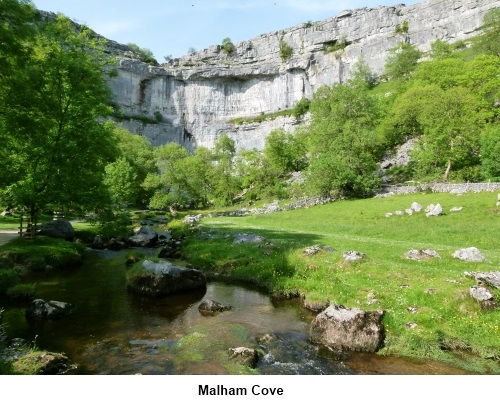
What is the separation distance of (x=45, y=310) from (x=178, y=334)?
6418mm

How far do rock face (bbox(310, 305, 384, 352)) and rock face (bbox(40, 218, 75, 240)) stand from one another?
28.0 meters

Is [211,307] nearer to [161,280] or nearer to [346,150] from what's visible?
[161,280]

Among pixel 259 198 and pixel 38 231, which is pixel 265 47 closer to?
pixel 259 198

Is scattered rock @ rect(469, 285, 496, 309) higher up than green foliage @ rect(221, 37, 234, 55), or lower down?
lower down

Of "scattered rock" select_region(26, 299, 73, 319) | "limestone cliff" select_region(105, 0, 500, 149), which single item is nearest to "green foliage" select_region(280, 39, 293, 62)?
"limestone cliff" select_region(105, 0, 500, 149)

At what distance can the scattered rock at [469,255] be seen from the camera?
1945cm

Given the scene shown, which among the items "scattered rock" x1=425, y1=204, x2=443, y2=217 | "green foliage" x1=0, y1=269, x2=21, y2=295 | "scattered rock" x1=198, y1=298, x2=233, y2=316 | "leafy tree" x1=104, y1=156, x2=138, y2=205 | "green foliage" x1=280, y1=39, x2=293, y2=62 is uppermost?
"green foliage" x1=280, y1=39, x2=293, y2=62

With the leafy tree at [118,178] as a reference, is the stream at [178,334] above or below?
below

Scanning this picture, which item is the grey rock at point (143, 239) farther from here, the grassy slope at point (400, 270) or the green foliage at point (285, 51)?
the green foliage at point (285, 51)

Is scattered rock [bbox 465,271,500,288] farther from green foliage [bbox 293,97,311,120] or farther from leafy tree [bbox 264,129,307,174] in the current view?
green foliage [bbox 293,97,311,120]

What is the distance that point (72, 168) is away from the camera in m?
26.9

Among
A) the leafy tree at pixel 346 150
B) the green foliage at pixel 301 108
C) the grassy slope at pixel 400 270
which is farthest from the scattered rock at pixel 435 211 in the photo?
the green foliage at pixel 301 108

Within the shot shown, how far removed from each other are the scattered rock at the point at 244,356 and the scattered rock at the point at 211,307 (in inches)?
190

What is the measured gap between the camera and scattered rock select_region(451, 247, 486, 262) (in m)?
19.5
